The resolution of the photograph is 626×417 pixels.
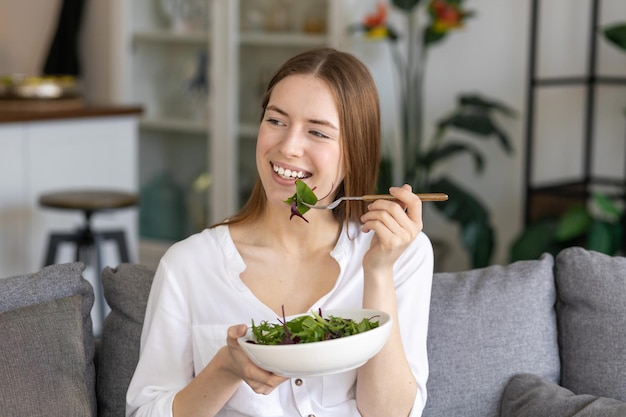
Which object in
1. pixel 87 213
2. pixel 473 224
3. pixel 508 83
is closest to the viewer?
pixel 87 213

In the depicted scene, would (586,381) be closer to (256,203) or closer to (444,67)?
(256,203)

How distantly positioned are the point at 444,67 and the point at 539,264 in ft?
8.88

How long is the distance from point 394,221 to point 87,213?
2762mm

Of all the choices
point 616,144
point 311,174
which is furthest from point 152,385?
point 616,144

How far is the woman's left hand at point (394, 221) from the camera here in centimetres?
162

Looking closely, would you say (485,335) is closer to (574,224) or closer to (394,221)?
(394,221)

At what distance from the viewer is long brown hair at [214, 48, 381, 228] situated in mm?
1815

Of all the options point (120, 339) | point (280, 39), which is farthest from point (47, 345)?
point (280, 39)

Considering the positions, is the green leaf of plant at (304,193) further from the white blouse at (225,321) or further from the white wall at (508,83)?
the white wall at (508,83)

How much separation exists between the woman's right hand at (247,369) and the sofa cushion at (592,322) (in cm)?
80

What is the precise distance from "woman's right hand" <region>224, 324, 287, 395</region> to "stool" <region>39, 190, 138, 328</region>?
8.77 feet

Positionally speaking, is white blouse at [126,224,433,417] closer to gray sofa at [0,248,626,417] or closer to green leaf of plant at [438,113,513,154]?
gray sofa at [0,248,626,417]

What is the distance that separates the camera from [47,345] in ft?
6.25

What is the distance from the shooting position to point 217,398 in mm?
1678
